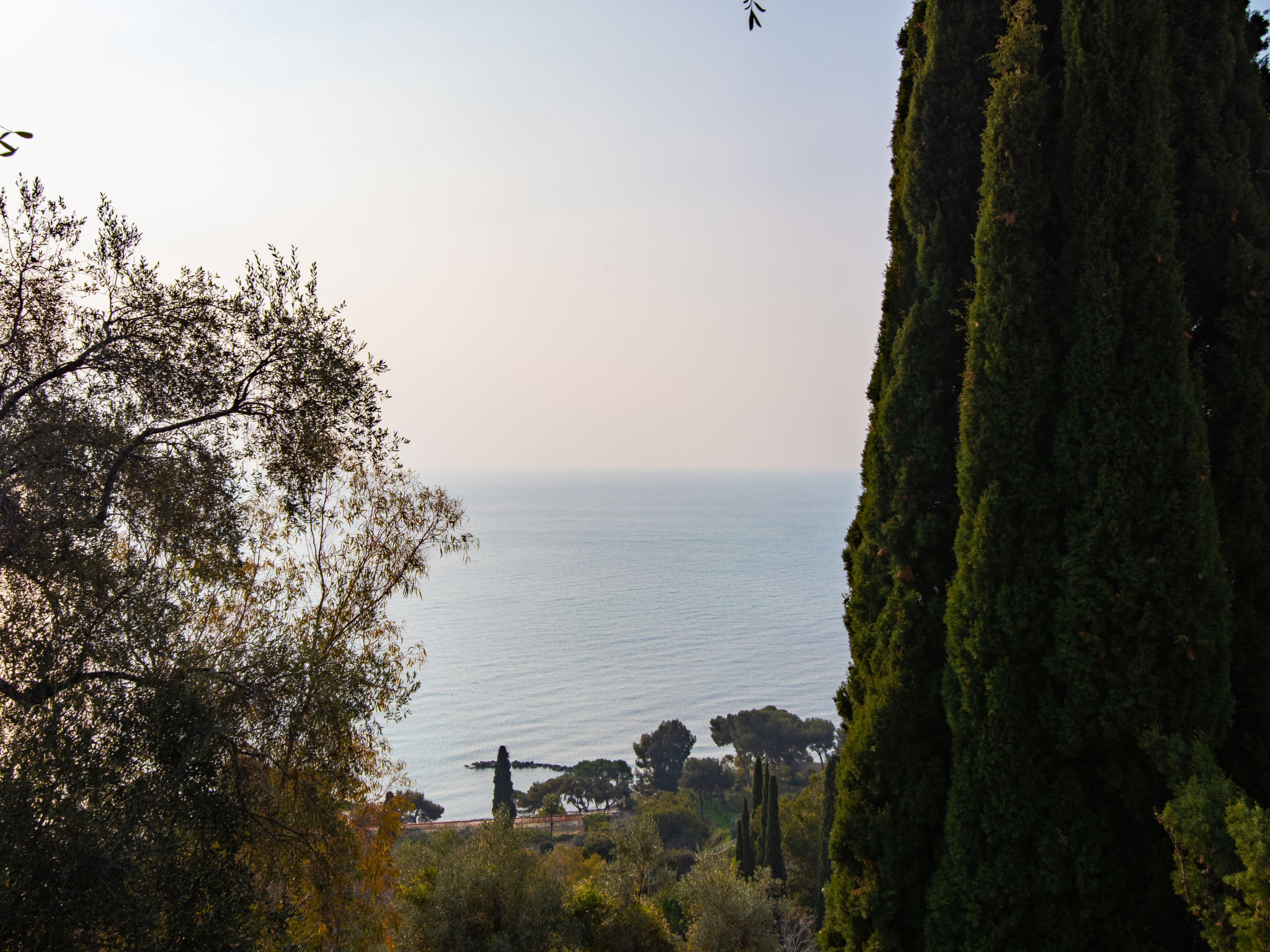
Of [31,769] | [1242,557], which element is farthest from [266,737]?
[1242,557]

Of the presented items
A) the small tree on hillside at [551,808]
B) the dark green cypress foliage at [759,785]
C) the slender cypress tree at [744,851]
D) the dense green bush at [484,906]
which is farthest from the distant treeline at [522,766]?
the dense green bush at [484,906]

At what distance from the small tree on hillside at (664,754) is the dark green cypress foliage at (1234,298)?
3686 cm

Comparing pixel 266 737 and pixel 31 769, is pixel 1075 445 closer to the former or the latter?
pixel 266 737

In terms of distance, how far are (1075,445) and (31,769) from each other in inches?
235

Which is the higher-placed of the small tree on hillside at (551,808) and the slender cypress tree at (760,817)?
the slender cypress tree at (760,817)

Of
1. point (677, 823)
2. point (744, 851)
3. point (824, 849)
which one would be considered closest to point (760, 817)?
point (744, 851)

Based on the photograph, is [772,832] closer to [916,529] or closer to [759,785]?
[759,785]

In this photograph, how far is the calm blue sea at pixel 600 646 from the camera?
47031 millimetres

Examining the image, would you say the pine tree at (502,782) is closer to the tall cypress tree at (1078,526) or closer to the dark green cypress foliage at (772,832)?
the dark green cypress foliage at (772,832)

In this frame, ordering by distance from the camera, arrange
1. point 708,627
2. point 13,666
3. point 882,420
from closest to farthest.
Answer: point 13,666
point 882,420
point 708,627

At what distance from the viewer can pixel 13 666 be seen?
4.28 meters

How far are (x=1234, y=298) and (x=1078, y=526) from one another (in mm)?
1772

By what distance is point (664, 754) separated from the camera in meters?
40.2

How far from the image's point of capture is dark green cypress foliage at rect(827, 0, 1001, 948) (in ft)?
18.9
